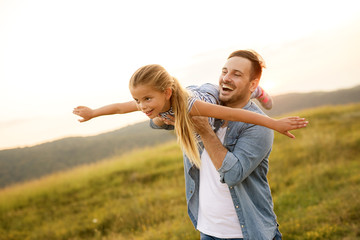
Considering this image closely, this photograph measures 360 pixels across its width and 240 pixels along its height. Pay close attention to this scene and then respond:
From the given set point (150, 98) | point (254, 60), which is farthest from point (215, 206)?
point (254, 60)

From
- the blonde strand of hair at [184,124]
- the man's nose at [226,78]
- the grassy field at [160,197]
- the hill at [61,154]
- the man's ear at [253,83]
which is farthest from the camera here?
the hill at [61,154]

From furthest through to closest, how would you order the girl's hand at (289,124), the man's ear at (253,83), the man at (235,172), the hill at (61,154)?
the hill at (61,154) < the man's ear at (253,83) < the man at (235,172) < the girl's hand at (289,124)

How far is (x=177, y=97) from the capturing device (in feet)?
7.88

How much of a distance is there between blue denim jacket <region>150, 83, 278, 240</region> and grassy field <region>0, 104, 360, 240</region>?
8.87 feet

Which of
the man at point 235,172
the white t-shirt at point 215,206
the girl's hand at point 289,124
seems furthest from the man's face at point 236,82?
the girl's hand at point 289,124

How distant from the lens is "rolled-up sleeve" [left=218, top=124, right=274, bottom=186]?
2.18m

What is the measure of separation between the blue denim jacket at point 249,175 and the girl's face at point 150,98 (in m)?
0.51

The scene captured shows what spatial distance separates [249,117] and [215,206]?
0.81 metres

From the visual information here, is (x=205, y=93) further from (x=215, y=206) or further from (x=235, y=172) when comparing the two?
(x=215, y=206)

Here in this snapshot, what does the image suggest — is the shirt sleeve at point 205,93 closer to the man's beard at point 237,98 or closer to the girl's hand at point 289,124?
the man's beard at point 237,98

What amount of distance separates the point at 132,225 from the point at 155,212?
565 mm

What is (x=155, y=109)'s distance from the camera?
7.63 ft

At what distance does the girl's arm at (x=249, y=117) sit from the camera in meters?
2.11

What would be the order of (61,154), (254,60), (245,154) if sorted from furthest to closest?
(61,154) < (254,60) < (245,154)
